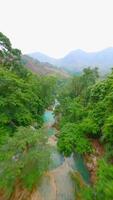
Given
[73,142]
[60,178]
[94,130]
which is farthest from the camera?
[60,178]

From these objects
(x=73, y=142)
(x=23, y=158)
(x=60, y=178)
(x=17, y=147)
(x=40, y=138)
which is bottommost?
(x=60, y=178)

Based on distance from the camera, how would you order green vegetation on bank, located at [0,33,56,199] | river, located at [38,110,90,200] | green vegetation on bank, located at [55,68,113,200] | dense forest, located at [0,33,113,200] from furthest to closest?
river, located at [38,110,90,200], green vegetation on bank, located at [0,33,56,199], dense forest, located at [0,33,113,200], green vegetation on bank, located at [55,68,113,200]

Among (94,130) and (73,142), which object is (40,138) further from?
(94,130)

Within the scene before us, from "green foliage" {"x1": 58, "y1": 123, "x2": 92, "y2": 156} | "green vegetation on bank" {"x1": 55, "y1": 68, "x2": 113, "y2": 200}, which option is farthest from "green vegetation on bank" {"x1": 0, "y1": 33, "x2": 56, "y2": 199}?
"green foliage" {"x1": 58, "y1": 123, "x2": 92, "y2": 156}

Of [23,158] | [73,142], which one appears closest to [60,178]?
[73,142]

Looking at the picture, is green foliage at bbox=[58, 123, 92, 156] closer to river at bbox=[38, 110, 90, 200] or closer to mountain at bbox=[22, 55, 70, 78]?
river at bbox=[38, 110, 90, 200]

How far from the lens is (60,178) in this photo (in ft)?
65.2

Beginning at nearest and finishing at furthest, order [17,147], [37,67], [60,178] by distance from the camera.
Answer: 1. [17,147]
2. [60,178]
3. [37,67]

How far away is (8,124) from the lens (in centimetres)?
1928

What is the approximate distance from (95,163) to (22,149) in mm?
6582

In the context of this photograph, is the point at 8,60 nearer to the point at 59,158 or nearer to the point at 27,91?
the point at 27,91

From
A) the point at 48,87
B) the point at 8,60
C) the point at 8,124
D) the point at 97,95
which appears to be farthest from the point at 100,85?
the point at 8,60

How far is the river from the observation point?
17094mm

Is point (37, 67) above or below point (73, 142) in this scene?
below
